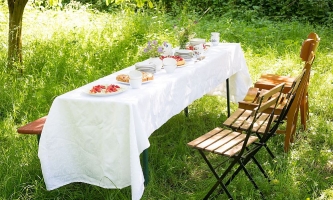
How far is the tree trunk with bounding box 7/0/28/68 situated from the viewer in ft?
19.2

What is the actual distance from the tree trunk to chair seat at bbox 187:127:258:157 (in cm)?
324

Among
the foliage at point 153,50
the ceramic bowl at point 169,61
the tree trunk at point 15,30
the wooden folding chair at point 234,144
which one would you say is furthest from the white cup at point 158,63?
the tree trunk at point 15,30

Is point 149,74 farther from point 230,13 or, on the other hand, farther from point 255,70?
point 230,13

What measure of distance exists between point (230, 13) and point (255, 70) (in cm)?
483

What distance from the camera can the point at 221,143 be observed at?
3551mm

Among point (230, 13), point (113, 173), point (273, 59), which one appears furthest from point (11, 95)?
point (230, 13)

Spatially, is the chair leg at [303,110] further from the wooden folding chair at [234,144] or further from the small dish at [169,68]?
the small dish at [169,68]

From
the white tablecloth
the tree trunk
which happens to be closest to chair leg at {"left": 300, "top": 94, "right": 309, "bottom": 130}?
the white tablecloth

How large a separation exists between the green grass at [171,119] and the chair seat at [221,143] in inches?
17.0

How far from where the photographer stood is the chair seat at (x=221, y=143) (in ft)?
11.2

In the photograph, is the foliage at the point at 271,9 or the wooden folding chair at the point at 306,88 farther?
the foliage at the point at 271,9

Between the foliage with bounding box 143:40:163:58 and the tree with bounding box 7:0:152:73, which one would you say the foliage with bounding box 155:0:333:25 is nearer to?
the tree with bounding box 7:0:152:73

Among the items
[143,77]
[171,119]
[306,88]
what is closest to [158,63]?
[143,77]

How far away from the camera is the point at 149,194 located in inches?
150
